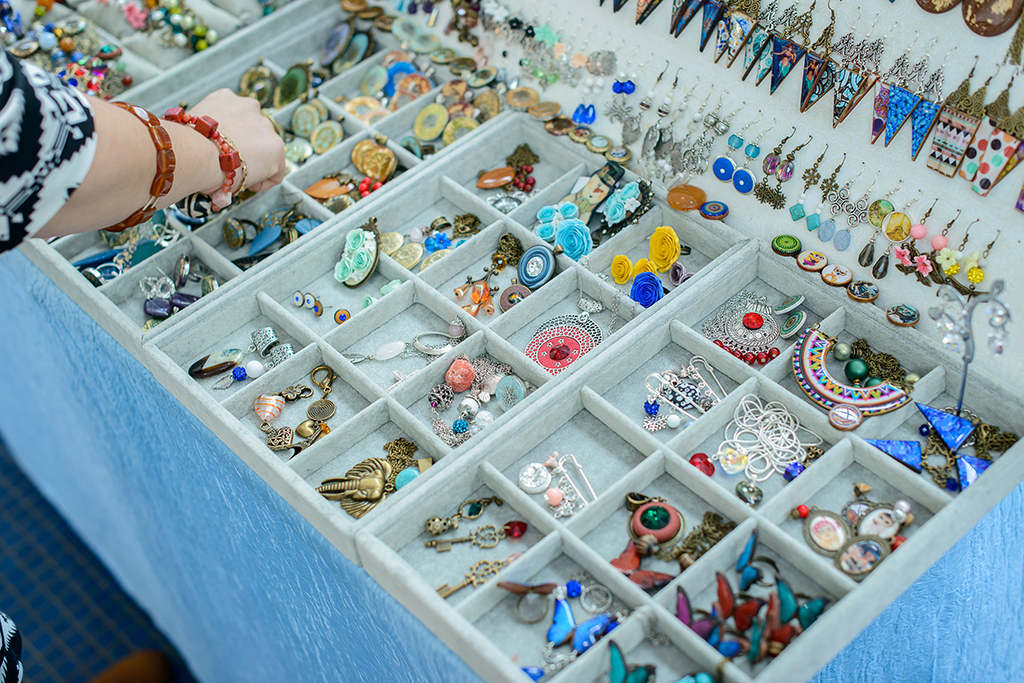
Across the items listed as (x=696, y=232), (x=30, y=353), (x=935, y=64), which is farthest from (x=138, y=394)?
(x=935, y=64)

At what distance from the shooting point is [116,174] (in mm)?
1755

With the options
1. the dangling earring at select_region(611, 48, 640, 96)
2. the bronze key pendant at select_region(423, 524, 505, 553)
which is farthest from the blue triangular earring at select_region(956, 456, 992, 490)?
the dangling earring at select_region(611, 48, 640, 96)

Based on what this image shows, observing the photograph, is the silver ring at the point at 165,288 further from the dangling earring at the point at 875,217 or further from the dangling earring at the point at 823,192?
the dangling earring at the point at 875,217

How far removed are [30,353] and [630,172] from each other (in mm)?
2323

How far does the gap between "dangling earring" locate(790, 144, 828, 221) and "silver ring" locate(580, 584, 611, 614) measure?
1.11 meters

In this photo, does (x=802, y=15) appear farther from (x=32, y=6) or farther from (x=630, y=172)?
(x=32, y=6)

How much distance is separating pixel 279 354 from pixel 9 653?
933 millimetres

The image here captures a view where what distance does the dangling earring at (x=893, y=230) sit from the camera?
2070 millimetres

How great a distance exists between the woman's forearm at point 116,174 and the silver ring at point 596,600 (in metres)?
Result: 1.29

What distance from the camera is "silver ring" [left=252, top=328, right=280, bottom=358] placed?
234 centimetres

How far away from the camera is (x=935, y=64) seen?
1904mm

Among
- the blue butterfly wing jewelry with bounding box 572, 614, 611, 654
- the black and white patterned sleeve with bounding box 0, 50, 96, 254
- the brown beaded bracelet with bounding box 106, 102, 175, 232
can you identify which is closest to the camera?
the black and white patterned sleeve with bounding box 0, 50, 96, 254

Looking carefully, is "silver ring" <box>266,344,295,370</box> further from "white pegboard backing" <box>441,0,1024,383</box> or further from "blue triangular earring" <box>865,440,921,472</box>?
"blue triangular earring" <box>865,440,921,472</box>

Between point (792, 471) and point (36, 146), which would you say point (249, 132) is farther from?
point (792, 471)
